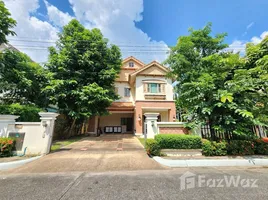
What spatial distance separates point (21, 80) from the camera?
9852 mm

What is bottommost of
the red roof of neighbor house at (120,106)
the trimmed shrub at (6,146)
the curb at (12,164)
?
the curb at (12,164)

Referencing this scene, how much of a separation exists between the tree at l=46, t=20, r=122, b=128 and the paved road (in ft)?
24.1

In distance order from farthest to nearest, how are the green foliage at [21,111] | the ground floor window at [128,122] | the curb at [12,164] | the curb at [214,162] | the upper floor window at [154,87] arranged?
the ground floor window at [128,122] → the upper floor window at [154,87] → the green foliage at [21,111] → the curb at [214,162] → the curb at [12,164]

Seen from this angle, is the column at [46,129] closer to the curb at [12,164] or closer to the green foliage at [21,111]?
the curb at [12,164]

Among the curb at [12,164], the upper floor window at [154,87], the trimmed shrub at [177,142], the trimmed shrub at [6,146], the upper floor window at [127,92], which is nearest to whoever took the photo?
the curb at [12,164]

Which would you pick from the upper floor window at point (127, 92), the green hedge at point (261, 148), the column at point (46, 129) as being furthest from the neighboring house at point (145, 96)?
the column at point (46, 129)

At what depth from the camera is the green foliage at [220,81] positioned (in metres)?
6.13

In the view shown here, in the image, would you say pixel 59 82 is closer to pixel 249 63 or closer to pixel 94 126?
pixel 94 126

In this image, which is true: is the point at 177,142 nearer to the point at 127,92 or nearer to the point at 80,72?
the point at 80,72

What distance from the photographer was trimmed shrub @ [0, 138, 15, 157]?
5738mm

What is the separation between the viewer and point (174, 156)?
6.23 meters

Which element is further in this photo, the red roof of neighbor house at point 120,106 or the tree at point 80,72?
the red roof of neighbor house at point 120,106

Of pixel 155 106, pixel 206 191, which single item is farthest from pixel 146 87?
pixel 206 191

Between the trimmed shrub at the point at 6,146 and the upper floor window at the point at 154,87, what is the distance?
11.6m
